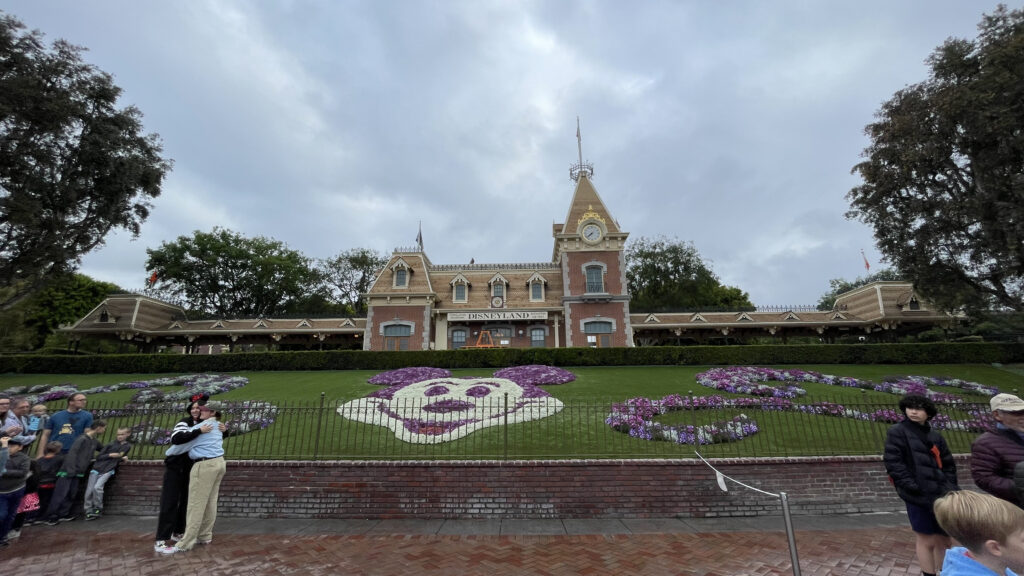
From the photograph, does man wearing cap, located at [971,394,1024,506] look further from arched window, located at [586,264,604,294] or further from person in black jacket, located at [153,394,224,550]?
arched window, located at [586,264,604,294]

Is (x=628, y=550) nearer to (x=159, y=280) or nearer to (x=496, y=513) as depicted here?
(x=496, y=513)

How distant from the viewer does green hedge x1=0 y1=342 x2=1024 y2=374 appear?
2206 centimetres

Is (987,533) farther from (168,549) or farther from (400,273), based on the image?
(400,273)

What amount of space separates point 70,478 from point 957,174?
32.7m

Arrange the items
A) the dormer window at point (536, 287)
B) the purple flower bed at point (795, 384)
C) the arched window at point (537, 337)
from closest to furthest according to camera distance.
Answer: the purple flower bed at point (795, 384), the arched window at point (537, 337), the dormer window at point (536, 287)

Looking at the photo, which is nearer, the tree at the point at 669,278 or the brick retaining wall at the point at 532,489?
the brick retaining wall at the point at 532,489

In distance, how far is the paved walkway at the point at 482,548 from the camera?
5621mm

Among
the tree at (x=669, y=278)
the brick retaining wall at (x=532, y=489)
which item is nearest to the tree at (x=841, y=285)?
the tree at (x=669, y=278)

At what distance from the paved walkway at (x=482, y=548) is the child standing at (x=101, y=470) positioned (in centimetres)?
30

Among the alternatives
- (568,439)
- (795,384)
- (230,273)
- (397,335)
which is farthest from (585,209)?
(230,273)

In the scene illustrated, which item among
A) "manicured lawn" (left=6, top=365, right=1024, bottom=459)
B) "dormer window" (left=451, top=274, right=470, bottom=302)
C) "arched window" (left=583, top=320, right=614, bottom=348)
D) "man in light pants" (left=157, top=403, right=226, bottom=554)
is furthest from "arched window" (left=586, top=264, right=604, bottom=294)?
"man in light pants" (left=157, top=403, right=226, bottom=554)

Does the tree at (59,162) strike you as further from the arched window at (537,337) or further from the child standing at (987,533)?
the child standing at (987,533)

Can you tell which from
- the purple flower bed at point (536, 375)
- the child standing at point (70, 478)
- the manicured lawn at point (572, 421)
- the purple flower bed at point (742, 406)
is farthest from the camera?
the purple flower bed at point (536, 375)

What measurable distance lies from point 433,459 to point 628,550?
3729 mm
